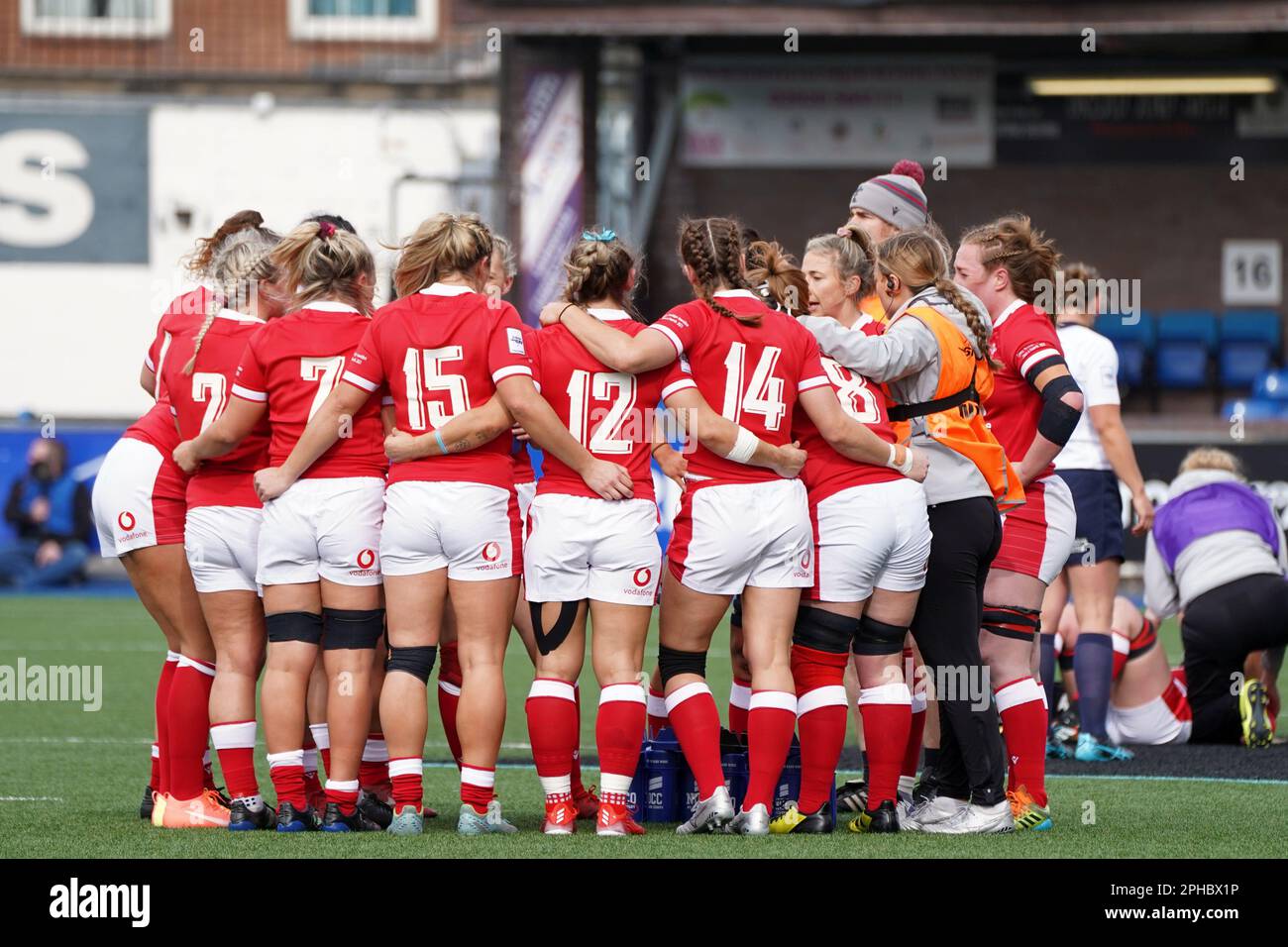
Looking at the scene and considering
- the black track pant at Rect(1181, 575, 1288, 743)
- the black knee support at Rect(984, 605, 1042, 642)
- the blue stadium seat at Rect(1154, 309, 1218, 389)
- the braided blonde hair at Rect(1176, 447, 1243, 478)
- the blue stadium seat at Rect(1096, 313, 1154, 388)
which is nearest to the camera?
the black knee support at Rect(984, 605, 1042, 642)

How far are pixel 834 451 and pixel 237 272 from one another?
6.63ft

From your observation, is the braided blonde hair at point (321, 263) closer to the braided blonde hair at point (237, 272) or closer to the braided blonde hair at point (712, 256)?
the braided blonde hair at point (237, 272)

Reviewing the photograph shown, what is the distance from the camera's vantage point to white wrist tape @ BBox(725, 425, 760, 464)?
19.1 feet

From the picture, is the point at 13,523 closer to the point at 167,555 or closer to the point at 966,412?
the point at 167,555

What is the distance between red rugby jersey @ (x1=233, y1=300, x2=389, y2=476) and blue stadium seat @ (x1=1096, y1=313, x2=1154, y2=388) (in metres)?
15.0

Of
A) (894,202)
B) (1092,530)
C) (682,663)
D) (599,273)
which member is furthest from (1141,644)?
(599,273)

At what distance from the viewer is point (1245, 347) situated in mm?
20656

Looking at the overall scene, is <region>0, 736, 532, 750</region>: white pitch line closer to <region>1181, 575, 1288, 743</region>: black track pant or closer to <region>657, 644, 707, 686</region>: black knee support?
<region>657, 644, 707, 686</region>: black knee support

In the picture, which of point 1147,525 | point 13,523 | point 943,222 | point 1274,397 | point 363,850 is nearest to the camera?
point 363,850

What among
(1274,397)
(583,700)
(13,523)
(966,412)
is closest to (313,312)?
(966,412)

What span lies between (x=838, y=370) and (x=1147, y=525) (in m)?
2.58

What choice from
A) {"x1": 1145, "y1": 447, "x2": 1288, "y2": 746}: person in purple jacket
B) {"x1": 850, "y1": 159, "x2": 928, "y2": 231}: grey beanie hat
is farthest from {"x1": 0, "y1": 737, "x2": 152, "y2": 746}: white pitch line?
{"x1": 1145, "y1": 447, "x2": 1288, "y2": 746}: person in purple jacket

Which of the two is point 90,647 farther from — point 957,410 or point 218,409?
point 957,410

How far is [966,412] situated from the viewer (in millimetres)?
6121
